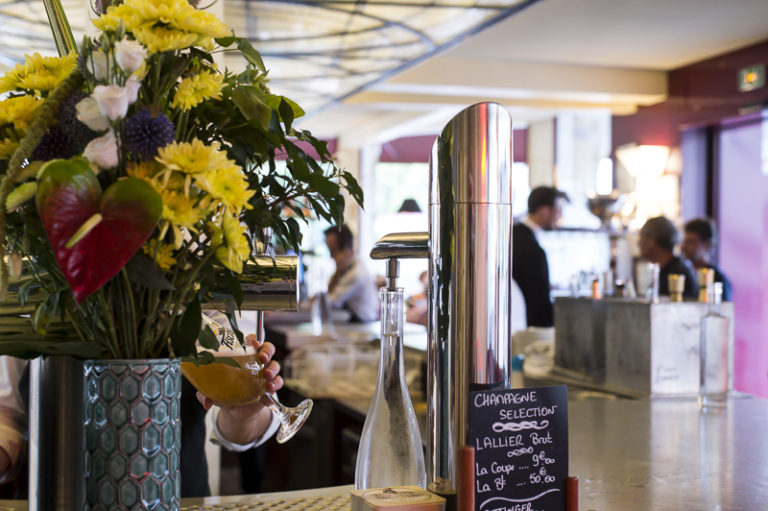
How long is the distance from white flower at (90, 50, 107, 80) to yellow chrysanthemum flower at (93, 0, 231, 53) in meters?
0.02

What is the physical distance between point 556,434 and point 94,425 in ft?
1.34

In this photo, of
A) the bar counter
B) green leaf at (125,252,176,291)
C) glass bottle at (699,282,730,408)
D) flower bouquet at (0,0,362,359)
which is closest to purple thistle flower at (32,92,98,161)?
flower bouquet at (0,0,362,359)

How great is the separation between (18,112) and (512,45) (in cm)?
681

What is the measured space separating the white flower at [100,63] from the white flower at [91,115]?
0.06 ft

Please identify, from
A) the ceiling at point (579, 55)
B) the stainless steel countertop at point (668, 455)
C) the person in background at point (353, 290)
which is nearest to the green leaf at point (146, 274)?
the stainless steel countertop at point (668, 455)

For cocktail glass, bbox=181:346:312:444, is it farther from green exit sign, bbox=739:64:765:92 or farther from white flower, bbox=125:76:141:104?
green exit sign, bbox=739:64:765:92

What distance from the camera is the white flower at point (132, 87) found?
2.05 feet

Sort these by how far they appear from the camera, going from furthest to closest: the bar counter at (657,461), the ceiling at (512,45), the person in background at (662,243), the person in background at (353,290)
Answer: the person in background at (353,290)
the person in background at (662,243)
the ceiling at (512,45)
the bar counter at (657,461)

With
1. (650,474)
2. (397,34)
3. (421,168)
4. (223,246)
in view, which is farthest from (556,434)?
(421,168)

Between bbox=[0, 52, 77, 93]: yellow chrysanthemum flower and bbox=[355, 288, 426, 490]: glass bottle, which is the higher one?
bbox=[0, 52, 77, 93]: yellow chrysanthemum flower

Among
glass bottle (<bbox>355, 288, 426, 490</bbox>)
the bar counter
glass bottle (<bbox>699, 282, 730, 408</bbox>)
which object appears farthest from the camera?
glass bottle (<bbox>699, 282, 730, 408</bbox>)

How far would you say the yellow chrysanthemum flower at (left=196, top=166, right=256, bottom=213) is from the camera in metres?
0.62

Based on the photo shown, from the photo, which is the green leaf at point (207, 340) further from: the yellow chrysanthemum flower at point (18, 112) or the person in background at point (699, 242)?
the person in background at point (699, 242)

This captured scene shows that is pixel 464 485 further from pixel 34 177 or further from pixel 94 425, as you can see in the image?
pixel 34 177
